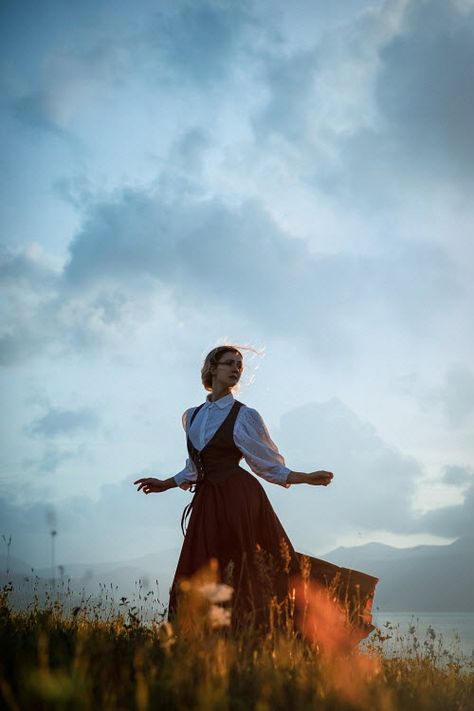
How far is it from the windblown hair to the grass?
6.71 feet

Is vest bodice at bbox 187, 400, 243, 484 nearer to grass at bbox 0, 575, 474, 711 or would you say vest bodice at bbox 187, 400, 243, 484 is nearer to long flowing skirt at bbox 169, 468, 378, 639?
long flowing skirt at bbox 169, 468, 378, 639

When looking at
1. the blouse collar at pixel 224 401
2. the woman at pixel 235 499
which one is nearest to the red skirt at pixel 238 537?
the woman at pixel 235 499

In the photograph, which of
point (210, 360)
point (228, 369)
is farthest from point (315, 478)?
point (210, 360)

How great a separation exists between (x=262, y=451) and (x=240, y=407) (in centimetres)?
41

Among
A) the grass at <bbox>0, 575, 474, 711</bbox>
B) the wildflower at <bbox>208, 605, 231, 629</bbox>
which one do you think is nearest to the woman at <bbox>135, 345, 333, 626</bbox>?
the grass at <bbox>0, 575, 474, 711</bbox>

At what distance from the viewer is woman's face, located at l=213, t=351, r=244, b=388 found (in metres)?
5.21

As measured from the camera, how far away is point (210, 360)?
5.46 meters

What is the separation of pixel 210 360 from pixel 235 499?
1424 mm

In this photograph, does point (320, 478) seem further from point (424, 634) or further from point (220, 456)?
point (424, 634)

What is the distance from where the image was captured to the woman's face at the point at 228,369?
5207 millimetres

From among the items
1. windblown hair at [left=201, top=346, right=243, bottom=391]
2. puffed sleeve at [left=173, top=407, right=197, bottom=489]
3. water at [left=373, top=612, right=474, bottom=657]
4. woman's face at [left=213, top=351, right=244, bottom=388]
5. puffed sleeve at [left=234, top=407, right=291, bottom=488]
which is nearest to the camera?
puffed sleeve at [left=234, top=407, right=291, bottom=488]

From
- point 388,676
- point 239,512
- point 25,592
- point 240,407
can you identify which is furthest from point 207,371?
point 388,676

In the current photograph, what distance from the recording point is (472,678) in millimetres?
4051

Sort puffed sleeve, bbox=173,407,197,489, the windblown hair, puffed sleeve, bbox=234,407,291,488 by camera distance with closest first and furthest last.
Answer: puffed sleeve, bbox=234,407,291,488
puffed sleeve, bbox=173,407,197,489
the windblown hair
